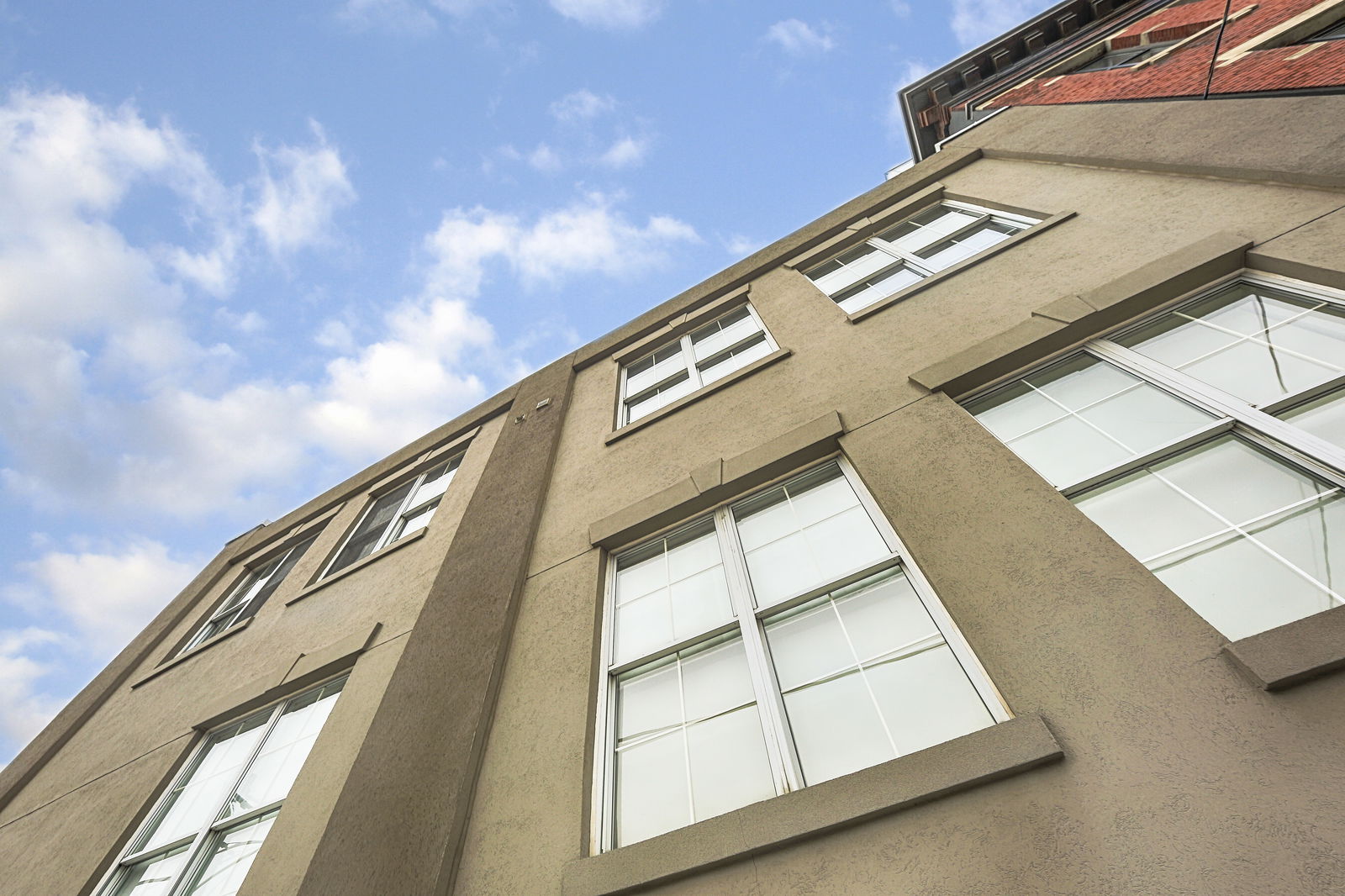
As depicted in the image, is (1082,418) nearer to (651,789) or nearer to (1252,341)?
(1252,341)

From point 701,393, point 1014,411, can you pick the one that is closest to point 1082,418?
point 1014,411

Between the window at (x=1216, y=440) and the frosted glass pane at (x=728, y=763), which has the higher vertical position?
the window at (x=1216, y=440)

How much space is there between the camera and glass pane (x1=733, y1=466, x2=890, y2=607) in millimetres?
4332

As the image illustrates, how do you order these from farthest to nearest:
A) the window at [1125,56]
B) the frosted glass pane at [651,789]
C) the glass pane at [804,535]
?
the window at [1125,56] → the glass pane at [804,535] → the frosted glass pane at [651,789]

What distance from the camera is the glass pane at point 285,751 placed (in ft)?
17.6

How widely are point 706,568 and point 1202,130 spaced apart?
5843 millimetres

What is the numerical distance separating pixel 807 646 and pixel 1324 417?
303 centimetres

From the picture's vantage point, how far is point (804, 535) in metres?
4.71

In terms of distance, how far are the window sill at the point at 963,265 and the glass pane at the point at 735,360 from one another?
140cm

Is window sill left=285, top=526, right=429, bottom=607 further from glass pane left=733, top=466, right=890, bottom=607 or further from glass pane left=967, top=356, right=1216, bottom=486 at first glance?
glass pane left=967, top=356, right=1216, bottom=486

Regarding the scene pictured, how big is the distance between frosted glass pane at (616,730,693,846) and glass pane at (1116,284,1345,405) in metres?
3.95

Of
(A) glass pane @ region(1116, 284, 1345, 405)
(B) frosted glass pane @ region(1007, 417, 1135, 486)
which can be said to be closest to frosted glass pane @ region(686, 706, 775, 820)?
(B) frosted glass pane @ region(1007, 417, 1135, 486)

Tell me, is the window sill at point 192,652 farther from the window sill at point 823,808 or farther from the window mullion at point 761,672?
the window sill at point 823,808

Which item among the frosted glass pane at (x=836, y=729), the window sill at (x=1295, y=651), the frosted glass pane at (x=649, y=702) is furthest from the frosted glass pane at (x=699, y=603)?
the window sill at (x=1295, y=651)
